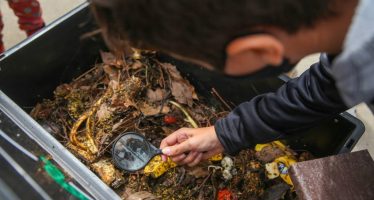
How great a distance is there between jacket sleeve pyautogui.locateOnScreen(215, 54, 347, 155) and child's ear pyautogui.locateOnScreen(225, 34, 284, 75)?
0.32m

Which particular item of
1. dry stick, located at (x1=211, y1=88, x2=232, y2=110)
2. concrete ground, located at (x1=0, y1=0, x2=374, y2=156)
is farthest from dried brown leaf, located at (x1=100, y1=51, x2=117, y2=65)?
concrete ground, located at (x1=0, y1=0, x2=374, y2=156)

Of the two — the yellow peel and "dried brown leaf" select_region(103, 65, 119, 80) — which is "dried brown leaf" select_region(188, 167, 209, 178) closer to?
the yellow peel

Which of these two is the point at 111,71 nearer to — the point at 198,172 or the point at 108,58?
the point at 108,58

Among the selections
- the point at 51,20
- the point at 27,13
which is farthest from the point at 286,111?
the point at 51,20

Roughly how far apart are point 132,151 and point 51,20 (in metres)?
1.19

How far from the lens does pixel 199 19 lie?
54 centimetres

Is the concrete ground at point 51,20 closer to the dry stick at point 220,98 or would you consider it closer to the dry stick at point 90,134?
the dry stick at point 220,98

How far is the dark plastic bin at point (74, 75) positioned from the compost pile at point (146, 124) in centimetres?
4

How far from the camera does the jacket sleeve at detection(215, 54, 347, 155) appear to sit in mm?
906

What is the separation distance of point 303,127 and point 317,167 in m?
0.11

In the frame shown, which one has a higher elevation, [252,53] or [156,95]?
[252,53]

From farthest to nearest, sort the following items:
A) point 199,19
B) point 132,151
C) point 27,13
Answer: point 27,13 < point 132,151 < point 199,19

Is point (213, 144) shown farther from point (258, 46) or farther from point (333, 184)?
point (258, 46)

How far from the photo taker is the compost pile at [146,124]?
122cm
